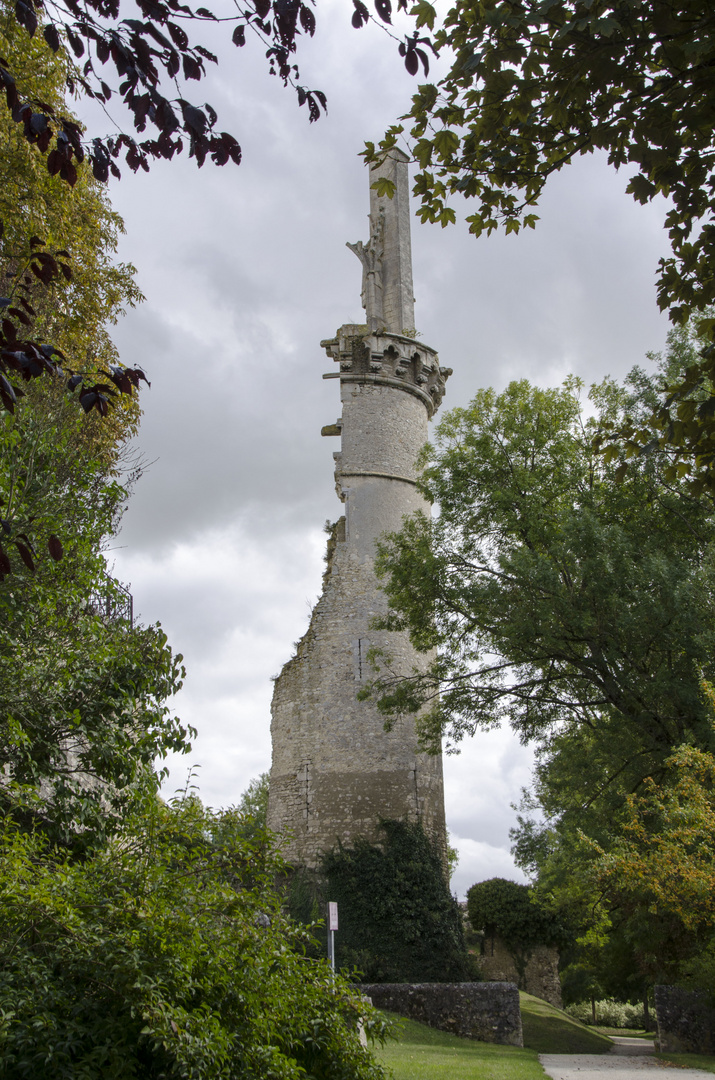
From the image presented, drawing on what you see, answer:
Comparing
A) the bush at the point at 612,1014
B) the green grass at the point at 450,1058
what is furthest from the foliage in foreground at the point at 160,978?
the bush at the point at 612,1014

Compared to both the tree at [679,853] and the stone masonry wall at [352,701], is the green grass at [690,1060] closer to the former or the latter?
the tree at [679,853]

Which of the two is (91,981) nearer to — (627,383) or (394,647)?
(627,383)

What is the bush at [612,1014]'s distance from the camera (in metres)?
28.9

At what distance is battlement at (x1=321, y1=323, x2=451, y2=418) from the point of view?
2152cm

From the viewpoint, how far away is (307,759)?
1848 centimetres

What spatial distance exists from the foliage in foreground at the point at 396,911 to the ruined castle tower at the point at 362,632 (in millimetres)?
458

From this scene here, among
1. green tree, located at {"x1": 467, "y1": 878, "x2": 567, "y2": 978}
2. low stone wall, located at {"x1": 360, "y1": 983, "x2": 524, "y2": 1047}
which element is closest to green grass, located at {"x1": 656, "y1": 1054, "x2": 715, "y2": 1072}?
low stone wall, located at {"x1": 360, "y1": 983, "x2": 524, "y2": 1047}

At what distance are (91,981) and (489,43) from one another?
563cm

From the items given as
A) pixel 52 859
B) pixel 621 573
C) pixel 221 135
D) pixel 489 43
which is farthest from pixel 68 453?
pixel 621 573

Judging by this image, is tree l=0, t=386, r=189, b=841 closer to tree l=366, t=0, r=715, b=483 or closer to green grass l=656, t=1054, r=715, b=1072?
tree l=366, t=0, r=715, b=483

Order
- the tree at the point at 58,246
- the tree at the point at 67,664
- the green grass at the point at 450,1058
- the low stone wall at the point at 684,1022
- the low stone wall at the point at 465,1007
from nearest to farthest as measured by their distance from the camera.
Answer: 1. the tree at the point at 67,664
2. the tree at the point at 58,246
3. the green grass at the point at 450,1058
4. the low stone wall at the point at 465,1007
5. the low stone wall at the point at 684,1022

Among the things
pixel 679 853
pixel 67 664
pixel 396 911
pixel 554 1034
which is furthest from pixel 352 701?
pixel 67 664

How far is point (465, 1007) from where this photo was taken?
41.9 feet

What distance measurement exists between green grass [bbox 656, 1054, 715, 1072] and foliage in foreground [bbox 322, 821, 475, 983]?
4.88 meters
